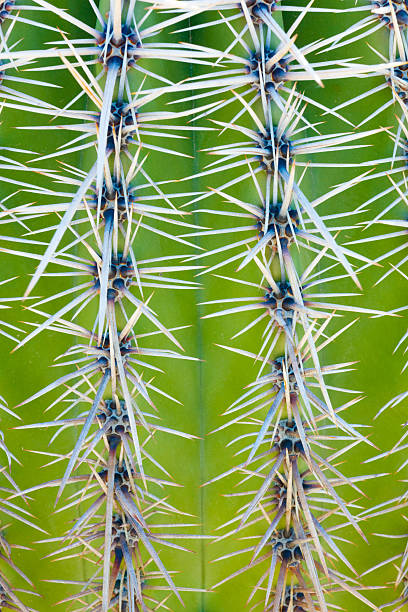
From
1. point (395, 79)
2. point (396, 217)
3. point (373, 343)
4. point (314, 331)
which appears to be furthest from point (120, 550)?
point (395, 79)

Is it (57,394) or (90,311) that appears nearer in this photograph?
(90,311)

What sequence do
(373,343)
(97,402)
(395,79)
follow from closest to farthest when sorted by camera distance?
(97,402) < (395,79) < (373,343)

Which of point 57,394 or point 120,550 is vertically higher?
point 57,394

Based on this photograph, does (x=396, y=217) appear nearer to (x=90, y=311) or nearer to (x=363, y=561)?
(x=90, y=311)

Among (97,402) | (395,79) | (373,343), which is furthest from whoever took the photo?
(373,343)

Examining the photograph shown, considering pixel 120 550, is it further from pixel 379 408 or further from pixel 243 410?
pixel 379 408

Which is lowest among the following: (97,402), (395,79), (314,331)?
(97,402)

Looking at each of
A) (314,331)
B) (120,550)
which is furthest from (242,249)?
(120,550)
